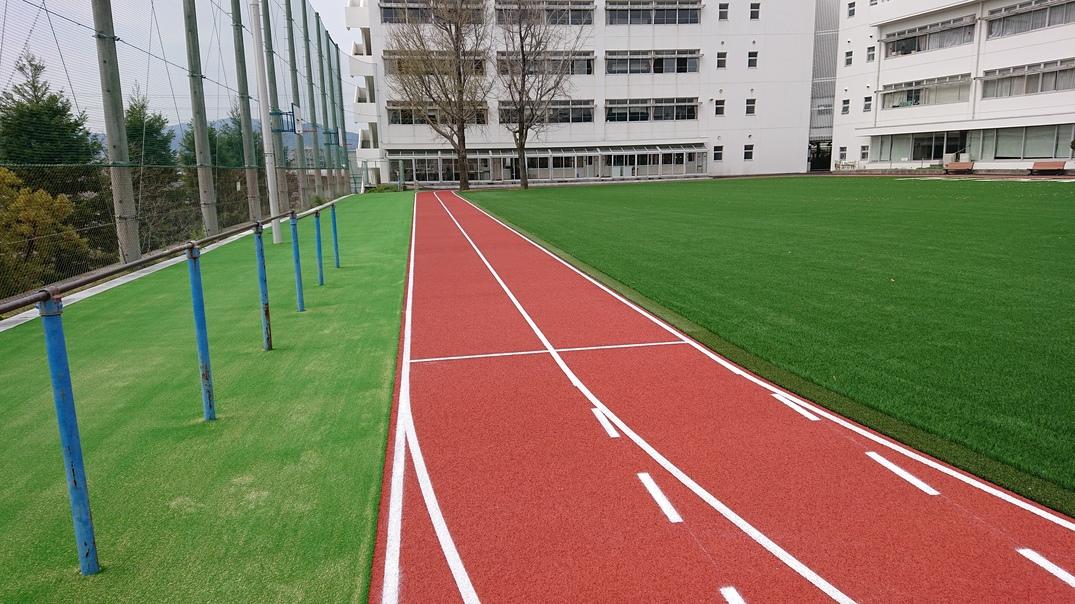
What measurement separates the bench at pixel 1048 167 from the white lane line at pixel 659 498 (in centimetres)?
5016

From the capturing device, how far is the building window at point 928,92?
52.0 meters

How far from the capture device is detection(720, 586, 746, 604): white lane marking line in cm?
347

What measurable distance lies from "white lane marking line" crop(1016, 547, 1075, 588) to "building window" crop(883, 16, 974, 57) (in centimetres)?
5876

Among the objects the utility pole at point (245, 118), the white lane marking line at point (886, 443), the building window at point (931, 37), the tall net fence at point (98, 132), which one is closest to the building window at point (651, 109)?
the building window at point (931, 37)

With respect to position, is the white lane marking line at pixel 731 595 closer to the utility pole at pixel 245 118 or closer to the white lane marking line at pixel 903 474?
the white lane marking line at pixel 903 474

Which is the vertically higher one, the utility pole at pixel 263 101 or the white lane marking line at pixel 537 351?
the utility pole at pixel 263 101

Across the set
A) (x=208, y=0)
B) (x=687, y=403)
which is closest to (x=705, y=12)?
(x=208, y=0)

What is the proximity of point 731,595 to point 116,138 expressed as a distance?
574 inches

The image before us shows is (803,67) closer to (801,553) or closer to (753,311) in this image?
(753,311)

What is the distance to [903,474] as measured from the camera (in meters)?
4.82

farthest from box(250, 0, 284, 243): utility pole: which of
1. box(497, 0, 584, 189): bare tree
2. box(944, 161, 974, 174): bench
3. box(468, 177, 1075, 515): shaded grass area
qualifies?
box(944, 161, 974, 174): bench

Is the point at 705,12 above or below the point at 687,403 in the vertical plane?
above

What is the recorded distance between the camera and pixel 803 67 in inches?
2509

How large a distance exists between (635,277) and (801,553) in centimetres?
870
